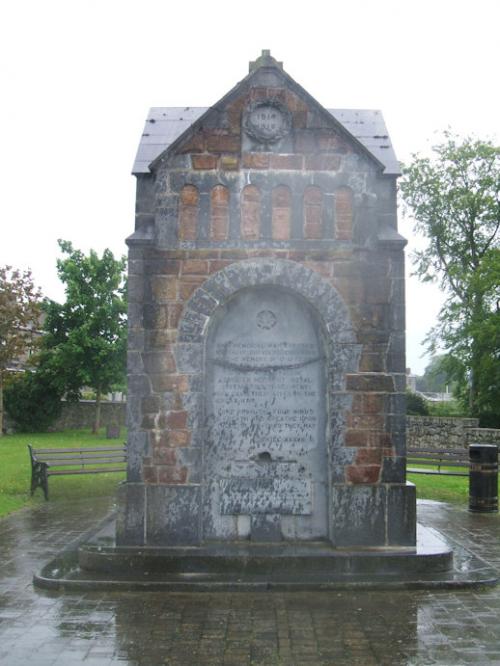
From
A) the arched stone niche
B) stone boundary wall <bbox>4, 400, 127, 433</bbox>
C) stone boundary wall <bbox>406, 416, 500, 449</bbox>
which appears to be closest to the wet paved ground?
the arched stone niche

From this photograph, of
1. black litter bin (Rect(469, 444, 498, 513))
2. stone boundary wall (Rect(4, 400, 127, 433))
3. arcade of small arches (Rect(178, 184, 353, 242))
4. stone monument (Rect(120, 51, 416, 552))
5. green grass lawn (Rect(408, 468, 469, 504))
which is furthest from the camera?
stone boundary wall (Rect(4, 400, 127, 433))

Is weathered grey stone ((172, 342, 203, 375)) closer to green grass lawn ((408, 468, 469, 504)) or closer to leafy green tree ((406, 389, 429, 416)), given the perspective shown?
green grass lawn ((408, 468, 469, 504))

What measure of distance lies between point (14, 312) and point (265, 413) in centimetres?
2870

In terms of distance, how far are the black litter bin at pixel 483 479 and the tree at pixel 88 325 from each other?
Result: 76.7 ft

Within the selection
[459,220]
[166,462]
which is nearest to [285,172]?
[166,462]

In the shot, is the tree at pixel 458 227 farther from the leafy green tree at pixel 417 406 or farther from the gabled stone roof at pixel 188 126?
the gabled stone roof at pixel 188 126

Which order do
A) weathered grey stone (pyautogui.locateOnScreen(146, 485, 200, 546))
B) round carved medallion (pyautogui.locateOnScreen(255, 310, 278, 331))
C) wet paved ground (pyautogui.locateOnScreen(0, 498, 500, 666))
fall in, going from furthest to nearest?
1. round carved medallion (pyautogui.locateOnScreen(255, 310, 278, 331))
2. weathered grey stone (pyautogui.locateOnScreen(146, 485, 200, 546))
3. wet paved ground (pyautogui.locateOnScreen(0, 498, 500, 666))

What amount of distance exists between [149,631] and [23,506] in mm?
7504

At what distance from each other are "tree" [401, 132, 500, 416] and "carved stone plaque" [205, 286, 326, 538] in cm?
2523

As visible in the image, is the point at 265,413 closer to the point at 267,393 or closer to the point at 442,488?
the point at 267,393

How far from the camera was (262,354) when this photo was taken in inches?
343

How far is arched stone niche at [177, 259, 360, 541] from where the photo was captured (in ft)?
27.5

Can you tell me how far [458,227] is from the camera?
36.3 metres

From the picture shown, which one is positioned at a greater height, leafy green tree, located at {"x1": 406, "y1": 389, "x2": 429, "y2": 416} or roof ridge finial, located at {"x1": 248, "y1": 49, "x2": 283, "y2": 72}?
roof ridge finial, located at {"x1": 248, "y1": 49, "x2": 283, "y2": 72}
